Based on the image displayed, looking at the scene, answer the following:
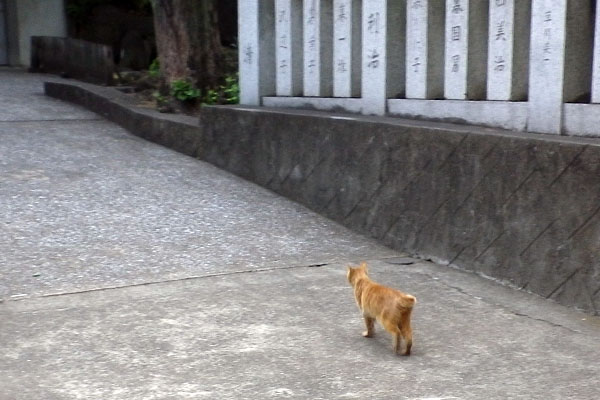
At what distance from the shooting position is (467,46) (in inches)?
250

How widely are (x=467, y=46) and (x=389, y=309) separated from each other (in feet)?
8.81

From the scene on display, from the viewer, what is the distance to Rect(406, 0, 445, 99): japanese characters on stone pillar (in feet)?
22.0

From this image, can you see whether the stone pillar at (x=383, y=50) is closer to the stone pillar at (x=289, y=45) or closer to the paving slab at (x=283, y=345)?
the stone pillar at (x=289, y=45)

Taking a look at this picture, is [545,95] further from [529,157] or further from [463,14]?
[463,14]

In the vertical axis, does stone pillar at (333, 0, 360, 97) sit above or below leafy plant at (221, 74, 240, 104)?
above

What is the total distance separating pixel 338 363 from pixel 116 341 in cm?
120

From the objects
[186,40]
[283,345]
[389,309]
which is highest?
[186,40]

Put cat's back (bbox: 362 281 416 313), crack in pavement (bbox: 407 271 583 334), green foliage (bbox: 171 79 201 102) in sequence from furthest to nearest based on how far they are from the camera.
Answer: green foliage (bbox: 171 79 201 102) < crack in pavement (bbox: 407 271 583 334) < cat's back (bbox: 362 281 416 313)

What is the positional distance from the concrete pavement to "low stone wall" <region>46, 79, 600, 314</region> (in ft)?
0.54

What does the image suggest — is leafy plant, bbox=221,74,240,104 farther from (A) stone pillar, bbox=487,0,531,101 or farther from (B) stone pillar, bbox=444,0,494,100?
(A) stone pillar, bbox=487,0,531,101

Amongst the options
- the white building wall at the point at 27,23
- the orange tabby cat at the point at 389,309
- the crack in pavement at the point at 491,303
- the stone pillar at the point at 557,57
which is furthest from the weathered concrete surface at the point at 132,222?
the white building wall at the point at 27,23

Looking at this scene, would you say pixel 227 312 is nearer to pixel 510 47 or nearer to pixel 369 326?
pixel 369 326

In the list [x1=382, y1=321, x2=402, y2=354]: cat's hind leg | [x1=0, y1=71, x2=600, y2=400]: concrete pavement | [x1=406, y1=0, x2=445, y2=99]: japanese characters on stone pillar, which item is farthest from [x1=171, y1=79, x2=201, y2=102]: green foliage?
[x1=382, y1=321, x2=402, y2=354]: cat's hind leg

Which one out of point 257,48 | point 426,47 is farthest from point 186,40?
point 426,47
